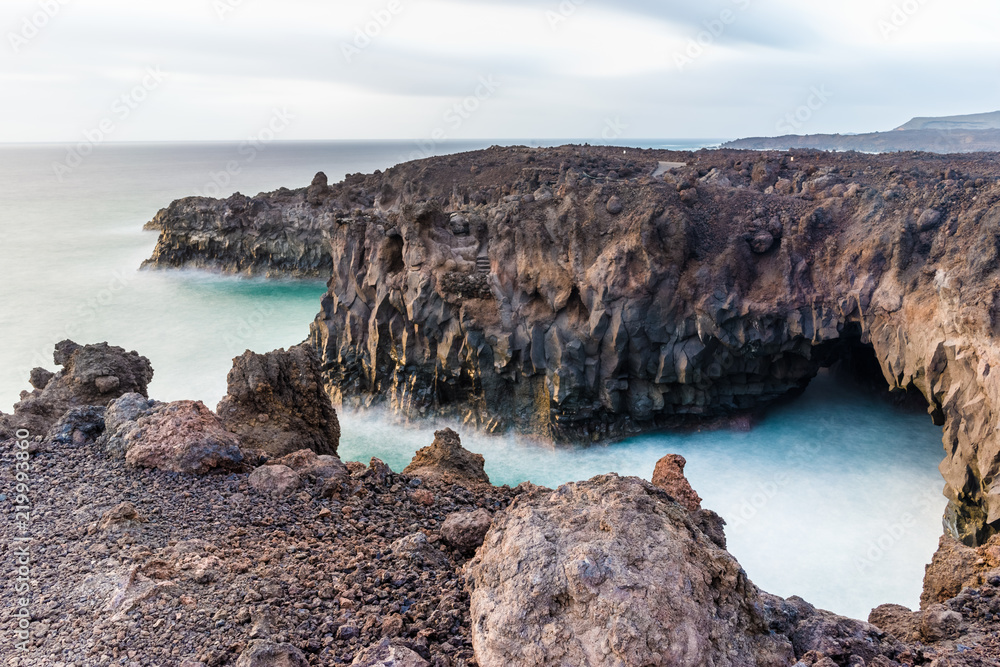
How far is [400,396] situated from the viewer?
23.5 meters

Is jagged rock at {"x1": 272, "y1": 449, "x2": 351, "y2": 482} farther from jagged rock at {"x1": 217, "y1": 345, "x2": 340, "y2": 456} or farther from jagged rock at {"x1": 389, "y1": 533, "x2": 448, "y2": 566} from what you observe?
jagged rock at {"x1": 217, "y1": 345, "x2": 340, "y2": 456}

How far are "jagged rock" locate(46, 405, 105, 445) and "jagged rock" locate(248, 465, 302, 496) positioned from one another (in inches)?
123

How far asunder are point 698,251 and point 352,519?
622 inches

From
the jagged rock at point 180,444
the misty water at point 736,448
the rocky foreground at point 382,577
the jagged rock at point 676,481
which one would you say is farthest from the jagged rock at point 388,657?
the misty water at point 736,448

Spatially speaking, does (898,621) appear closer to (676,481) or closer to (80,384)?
(676,481)

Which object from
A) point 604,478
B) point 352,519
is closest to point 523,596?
point 604,478

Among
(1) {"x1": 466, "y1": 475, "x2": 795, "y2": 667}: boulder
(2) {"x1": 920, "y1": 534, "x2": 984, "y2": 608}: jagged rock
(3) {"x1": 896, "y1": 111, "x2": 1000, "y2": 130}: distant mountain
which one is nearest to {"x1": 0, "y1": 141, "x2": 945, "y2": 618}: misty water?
(2) {"x1": 920, "y1": 534, "x2": 984, "y2": 608}: jagged rock

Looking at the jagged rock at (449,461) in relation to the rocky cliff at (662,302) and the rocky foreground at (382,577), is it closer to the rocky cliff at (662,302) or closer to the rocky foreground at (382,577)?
the rocky foreground at (382,577)

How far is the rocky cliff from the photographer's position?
16406 mm

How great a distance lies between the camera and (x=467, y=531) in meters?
6.74

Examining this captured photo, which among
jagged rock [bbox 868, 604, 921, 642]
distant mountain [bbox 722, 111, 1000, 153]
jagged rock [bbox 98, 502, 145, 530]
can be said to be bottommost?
jagged rock [bbox 868, 604, 921, 642]

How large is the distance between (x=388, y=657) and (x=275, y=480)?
3.77 metres

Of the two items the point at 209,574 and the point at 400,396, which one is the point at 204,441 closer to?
the point at 209,574

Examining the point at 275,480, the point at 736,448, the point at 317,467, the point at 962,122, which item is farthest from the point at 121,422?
the point at 962,122
